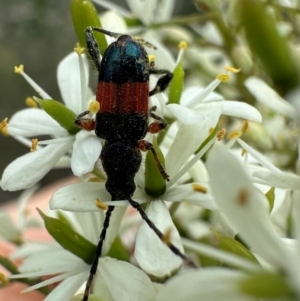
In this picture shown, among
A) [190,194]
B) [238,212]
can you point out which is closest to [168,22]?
[190,194]

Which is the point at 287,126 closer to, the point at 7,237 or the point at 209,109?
the point at 209,109

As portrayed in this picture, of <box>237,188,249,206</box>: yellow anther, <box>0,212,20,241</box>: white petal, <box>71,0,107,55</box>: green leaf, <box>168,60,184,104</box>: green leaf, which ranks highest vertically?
<box>71,0,107,55</box>: green leaf

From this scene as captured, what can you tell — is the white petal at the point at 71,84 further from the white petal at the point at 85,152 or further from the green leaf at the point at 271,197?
the green leaf at the point at 271,197

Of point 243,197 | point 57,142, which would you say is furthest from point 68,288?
point 243,197

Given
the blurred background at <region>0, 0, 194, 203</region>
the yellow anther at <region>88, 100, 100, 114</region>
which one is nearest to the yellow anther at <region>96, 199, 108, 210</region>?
the yellow anther at <region>88, 100, 100, 114</region>

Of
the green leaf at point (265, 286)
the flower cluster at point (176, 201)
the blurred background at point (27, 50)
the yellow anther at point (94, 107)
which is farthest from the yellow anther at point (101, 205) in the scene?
the blurred background at point (27, 50)

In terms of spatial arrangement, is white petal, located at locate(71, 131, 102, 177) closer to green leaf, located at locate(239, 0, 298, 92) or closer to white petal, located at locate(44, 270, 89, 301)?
white petal, located at locate(44, 270, 89, 301)
